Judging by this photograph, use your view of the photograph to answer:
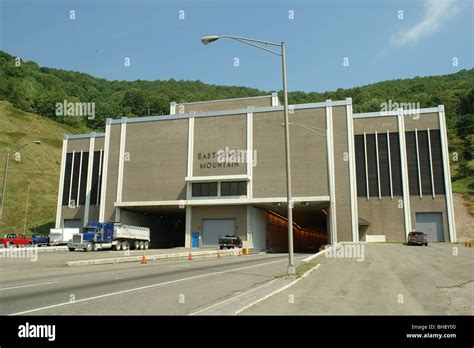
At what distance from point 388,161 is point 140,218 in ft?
128

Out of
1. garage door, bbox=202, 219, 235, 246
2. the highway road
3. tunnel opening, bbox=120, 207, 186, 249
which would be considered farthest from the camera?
tunnel opening, bbox=120, 207, 186, 249

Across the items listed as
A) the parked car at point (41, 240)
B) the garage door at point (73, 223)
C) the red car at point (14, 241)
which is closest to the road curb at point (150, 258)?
the red car at point (14, 241)

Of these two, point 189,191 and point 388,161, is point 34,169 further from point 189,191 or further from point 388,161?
point 388,161

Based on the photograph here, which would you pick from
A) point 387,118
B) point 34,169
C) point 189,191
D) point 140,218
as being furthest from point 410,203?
point 34,169

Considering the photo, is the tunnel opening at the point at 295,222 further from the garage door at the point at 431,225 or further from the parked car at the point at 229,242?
the garage door at the point at 431,225

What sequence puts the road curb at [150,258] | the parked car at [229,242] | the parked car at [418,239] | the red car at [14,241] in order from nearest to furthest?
the road curb at [150,258] → the parked car at [418,239] → the parked car at [229,242] → the red car at [14,241]

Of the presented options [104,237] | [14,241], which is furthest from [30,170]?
[104,237]

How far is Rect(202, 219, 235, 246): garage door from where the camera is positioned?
54.5 metres

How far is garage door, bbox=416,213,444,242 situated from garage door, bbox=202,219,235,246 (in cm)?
2672

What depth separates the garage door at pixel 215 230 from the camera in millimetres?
54469

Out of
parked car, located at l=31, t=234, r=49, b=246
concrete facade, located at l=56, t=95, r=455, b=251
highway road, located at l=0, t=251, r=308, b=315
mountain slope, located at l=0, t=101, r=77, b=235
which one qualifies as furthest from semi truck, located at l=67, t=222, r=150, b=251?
mountain slope, located at l=0, t=101, r=77, b=235

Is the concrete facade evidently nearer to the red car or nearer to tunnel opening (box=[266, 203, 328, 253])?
tunnel opening (box=[266, 203, 328, 253])

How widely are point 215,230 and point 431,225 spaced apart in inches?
1200

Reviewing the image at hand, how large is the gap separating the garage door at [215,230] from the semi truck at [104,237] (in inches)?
422
